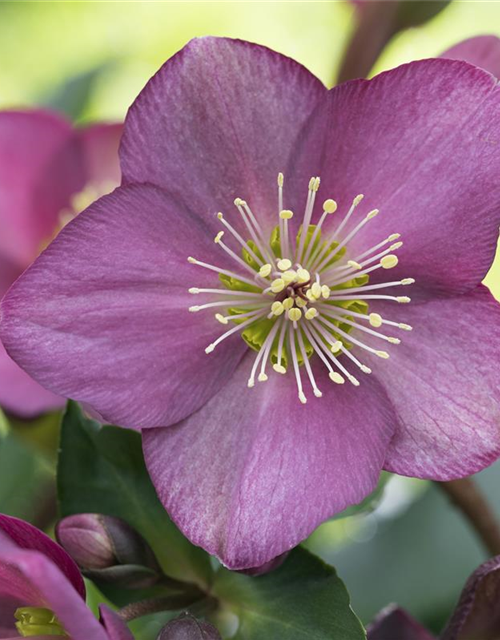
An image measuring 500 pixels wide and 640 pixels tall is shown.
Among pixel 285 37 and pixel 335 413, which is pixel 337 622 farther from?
pixel 285 37

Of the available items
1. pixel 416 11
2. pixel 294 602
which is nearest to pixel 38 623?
pixel 294 602

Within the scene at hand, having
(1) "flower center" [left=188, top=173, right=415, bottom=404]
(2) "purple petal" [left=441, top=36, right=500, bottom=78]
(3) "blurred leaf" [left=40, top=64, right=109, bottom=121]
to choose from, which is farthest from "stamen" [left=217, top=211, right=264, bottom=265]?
(3) "blurred leaf" [left=40, top=64, right=109, bottom=121]

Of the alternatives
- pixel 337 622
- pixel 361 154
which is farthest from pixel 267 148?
pixel 337 622

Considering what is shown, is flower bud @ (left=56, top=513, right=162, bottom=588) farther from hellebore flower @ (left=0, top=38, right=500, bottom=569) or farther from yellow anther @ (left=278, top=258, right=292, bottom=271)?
yellow anther @ (left=278, top=258, right=292, bottom=271)

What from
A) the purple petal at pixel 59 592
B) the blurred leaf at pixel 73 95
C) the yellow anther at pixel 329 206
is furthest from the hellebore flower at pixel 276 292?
the blurred leaf at pixel 73 95

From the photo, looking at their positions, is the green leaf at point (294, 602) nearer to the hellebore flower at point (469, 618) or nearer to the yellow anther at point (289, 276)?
the hellebore flower at point (469, 618)
